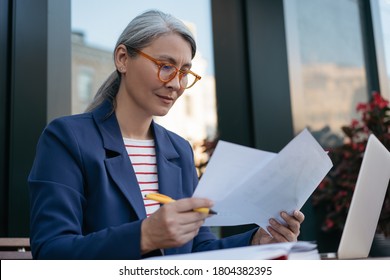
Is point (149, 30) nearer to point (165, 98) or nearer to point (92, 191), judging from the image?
point (165, 98)

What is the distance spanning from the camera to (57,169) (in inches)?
47.5

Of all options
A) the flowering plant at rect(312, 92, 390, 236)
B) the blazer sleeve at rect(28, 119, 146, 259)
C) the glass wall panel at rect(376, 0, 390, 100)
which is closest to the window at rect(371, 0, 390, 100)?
the glass wall panel at rect(376, 0, 390, 100)

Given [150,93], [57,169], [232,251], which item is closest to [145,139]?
[150,93]

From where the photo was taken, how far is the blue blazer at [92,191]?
100 centimetres

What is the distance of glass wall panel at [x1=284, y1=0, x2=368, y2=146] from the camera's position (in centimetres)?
331

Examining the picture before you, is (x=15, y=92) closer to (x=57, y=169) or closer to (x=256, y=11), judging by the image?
(x=57, y=169)

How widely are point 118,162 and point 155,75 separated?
0.27m

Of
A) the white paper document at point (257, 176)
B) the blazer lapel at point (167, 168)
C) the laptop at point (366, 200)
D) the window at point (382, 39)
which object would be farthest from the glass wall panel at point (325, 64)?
the white paper document at point (257, 176)

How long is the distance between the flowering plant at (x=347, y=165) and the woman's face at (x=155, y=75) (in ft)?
6.88

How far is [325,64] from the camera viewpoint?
368 centimetres

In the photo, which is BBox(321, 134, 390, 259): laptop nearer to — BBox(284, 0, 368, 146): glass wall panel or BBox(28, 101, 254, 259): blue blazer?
BBox(28, 101, 254, 259): blue blazer

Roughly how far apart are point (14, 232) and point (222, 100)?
148 centimetres

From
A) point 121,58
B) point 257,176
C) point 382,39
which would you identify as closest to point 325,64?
point 382,39

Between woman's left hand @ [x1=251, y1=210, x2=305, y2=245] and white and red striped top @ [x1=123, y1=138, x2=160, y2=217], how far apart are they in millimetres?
329
